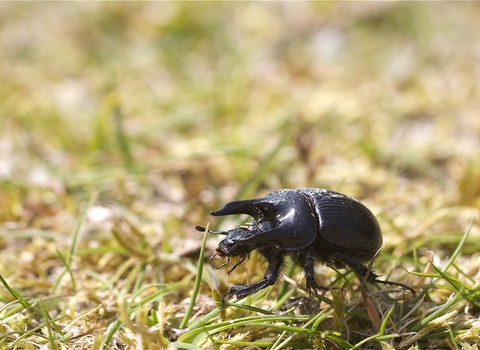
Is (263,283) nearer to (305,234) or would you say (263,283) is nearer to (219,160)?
(305,234)

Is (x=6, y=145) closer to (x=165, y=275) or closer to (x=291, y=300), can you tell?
(x=165, y=275)

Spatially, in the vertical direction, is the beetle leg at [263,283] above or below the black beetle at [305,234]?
below

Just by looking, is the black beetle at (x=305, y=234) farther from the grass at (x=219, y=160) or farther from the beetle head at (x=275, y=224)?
the grass at (x=219, y=160)

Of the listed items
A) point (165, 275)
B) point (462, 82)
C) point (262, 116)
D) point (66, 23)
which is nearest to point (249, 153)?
point (262, 116)

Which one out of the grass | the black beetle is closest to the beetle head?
the black beetle

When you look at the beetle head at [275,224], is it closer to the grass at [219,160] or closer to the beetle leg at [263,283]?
the beetle leg at [263,283]

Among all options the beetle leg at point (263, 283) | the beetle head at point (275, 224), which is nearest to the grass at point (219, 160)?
the beetle leg at point (263, 283)

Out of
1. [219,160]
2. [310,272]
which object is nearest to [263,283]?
[310,272]
